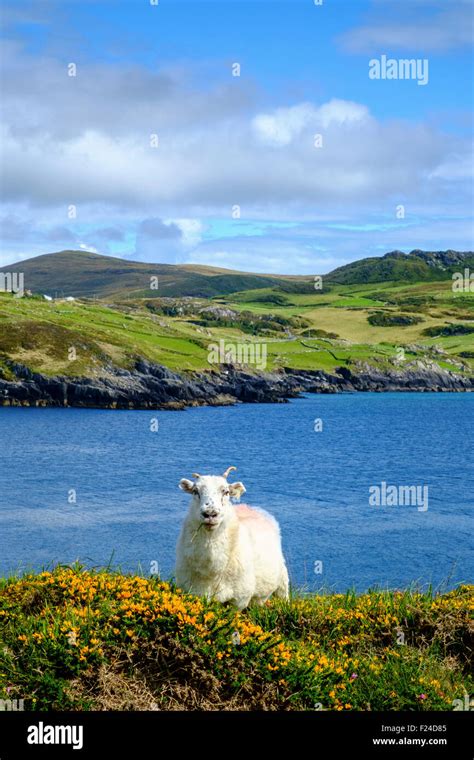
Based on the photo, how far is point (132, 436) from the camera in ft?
383

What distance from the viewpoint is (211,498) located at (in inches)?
453

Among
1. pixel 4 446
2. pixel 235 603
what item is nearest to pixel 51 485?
pixel 4 446

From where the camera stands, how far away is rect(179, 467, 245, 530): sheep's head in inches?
448

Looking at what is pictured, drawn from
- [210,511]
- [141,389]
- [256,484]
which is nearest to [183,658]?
[210,511]

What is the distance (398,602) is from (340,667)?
3.11m

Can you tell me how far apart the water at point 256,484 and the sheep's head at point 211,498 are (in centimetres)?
191

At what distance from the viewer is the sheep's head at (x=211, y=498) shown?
37.3ft

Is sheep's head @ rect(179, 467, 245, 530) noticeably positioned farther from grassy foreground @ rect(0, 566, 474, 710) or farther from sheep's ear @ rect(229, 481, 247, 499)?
grassy foreground @ rect(0, 566, 474, 710)

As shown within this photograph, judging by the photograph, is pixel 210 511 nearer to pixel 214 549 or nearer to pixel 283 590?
pixel 214 549

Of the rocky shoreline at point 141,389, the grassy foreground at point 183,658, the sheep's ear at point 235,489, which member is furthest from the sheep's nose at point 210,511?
the rocky shoreline at point 141,389

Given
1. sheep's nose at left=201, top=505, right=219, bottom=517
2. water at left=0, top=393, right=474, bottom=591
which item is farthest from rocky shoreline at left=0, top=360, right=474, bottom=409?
sheep's nose at left=201, top=505, right=219, bottom=517

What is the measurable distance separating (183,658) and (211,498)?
2.84m

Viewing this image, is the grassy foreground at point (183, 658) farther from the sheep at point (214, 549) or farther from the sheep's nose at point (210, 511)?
the sheep's nose at point (210, 511)
